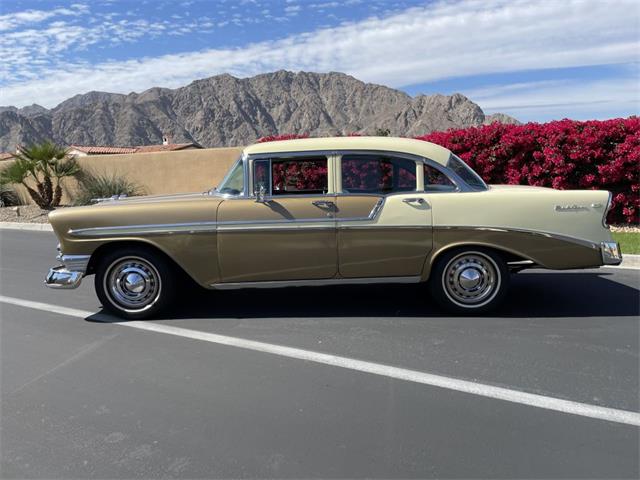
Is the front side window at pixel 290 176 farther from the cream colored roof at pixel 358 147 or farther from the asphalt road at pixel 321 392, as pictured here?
the asphalt road at pixel 321 392

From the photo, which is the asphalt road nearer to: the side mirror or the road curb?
the side mirror

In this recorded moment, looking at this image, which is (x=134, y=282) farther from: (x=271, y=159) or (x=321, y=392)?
(x=321, y=392)

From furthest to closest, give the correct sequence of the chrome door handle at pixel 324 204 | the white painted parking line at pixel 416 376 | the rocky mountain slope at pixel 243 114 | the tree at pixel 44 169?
the rocky mountain slope at pixel 243 114 → the tree at pixel 44 169 → the chrome door handle at pixel 324 204 → the white painted parking line at pixel 416 376

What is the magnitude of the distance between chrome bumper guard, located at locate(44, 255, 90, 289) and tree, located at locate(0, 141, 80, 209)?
13.3 metres

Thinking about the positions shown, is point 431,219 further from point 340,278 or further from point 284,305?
point 284,305

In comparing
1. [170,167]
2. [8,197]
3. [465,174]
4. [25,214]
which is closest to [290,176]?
[465,174]

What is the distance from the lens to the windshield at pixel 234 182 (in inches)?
221

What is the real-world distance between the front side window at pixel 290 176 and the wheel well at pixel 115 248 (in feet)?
3.78

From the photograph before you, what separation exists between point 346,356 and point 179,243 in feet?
6.62

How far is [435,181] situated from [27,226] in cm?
1305

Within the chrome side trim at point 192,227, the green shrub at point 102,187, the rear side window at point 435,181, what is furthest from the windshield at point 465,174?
the green shrub at point 102,187

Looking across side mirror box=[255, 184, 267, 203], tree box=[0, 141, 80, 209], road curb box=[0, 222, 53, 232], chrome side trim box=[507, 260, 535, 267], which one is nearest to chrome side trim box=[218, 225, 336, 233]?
side mirror box=[255, 184, 267, 203]

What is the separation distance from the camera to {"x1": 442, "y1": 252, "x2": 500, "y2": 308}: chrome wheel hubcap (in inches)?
216

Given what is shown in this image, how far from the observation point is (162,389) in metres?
4.10
